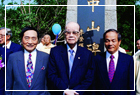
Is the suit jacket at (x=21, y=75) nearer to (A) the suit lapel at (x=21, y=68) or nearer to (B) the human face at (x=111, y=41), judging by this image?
(A) the suit lapel at (x=21, y=68)

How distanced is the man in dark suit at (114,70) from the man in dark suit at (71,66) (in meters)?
0.20

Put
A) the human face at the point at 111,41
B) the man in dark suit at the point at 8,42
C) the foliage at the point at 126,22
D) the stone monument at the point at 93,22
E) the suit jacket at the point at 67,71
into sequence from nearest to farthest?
the suit jacket at the point at 67,71
the human face at the point at 111,41
the man in dark suit at the point at 8,42
the stone monument at the point at 93,22
the foliage at the point at 126,22

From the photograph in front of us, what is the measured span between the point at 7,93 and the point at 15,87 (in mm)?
149

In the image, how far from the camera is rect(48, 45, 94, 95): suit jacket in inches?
89.1

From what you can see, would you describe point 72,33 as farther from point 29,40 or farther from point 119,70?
point 119,70

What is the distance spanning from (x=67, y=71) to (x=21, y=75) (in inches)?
24.5

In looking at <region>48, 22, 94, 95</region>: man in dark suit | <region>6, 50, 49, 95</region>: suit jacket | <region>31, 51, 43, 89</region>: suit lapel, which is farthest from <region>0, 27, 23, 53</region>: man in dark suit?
<region>48, 22, 94, 95</region>: man in dark suit

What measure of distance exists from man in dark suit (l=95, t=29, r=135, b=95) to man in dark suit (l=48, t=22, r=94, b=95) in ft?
0.65

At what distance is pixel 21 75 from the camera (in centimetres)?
228

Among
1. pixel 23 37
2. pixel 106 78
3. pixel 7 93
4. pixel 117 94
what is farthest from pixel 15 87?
pixel 117 94

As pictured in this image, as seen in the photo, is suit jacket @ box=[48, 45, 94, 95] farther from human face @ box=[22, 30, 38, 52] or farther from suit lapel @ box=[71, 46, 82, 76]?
human face @ box=[22, 30, 38, 52]

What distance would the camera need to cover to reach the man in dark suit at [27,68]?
2285 mm

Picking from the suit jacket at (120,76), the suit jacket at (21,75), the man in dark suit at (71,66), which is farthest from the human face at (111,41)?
the suit jacket at (21,75)

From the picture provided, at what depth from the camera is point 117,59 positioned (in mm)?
2436
